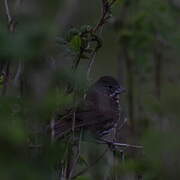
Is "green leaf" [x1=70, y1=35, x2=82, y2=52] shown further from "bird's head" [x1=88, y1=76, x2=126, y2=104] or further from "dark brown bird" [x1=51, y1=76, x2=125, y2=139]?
"bird's head" [x1=88, y1=76, x2=126, y2=104]

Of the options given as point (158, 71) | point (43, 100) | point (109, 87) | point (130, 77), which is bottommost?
point (43, 100)

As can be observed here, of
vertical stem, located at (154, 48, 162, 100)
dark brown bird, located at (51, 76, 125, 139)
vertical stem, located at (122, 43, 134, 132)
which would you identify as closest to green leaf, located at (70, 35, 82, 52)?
dark brown bird, located at (51, 76, 125, 139)

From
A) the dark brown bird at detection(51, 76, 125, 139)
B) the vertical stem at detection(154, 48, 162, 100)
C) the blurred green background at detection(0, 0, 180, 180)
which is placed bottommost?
the blurred green background at detection(0, 0, 180, 180)

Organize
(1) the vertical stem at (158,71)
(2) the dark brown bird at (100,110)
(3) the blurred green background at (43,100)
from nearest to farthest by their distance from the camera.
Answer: (3) the blurred green background at (43,100) → (2) the dark brown bird at (100,110) → (1) the vertical stem at (158,71)

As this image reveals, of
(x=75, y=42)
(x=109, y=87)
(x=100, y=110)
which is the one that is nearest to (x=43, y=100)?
(x=75, y=42)

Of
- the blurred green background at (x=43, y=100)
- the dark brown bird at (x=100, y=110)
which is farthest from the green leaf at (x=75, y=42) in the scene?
the dark brown bird at (x=100, y=110)

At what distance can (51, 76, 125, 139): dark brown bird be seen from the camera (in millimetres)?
5926

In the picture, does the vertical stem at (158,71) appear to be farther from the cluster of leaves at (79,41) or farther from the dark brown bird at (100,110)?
the cluster of leaves at (79,41)

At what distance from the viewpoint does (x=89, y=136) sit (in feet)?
17.5

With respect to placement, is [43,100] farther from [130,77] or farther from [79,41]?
[130,77]

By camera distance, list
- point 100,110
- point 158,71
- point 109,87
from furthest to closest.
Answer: point 158,71
point 109,87
point 100,110

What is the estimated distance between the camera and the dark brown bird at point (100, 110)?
593cm

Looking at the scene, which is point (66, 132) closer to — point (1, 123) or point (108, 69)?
point (1, 123)

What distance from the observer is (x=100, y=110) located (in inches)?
270
